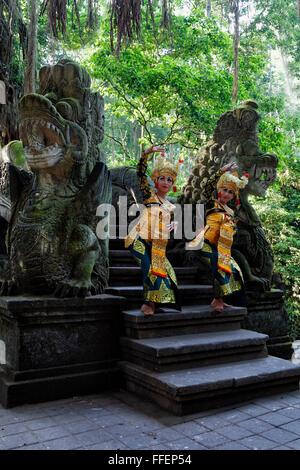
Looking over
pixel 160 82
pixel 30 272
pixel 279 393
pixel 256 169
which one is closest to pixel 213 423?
pixel 279 393

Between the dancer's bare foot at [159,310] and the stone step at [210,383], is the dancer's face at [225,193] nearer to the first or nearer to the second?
the dancer's bare foot at [159,310]

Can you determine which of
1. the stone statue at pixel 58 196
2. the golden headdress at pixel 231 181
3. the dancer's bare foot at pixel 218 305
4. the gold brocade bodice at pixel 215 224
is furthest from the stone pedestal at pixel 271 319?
the stone statue at pixel 58 196

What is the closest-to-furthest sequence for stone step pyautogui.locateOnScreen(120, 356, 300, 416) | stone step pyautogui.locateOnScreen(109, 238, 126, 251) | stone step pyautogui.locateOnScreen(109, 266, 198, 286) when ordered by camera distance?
stone step pyautogui.locateOnScreen(120, 356, 300, 416)
stone step pyautogui.locateOnScreen(109, 266, 198, 286)
stone step pyautogui.locateOnScreen(109, 238, 126, 251)

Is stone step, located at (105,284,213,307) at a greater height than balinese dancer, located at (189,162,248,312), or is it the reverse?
Result: balinese dancer, located at (189,162,248,312)

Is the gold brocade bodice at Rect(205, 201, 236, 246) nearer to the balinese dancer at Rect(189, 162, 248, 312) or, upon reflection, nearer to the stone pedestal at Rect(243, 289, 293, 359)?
the balinese dancer at Rect(189, 162, 248, 312)

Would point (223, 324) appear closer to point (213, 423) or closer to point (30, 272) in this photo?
point (213, 423)

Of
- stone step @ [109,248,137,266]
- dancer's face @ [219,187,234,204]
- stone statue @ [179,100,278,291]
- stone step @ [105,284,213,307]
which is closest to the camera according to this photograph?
stone step @ [105,284,213,307]

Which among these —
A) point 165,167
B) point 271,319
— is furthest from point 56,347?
point 271,319

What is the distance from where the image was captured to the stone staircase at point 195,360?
2979mm

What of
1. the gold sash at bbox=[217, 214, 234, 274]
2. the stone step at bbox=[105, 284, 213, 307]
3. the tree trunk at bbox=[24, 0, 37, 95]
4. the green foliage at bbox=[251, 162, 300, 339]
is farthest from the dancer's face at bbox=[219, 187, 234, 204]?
the green foliage at bbox=[251, 162, 300, 339]

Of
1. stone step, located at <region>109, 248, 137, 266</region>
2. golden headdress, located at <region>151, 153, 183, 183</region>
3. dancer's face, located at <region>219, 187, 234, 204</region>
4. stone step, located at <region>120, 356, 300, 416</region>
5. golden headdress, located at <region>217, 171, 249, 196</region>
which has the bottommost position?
stone step, located at <region>120, 356, 300, 416</region>

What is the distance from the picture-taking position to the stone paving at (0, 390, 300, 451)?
2449 mm

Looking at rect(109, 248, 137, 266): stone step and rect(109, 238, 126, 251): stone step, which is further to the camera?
rect(109, 238, 126, 251): stone step

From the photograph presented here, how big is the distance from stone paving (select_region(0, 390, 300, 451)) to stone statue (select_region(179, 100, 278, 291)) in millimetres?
1727
